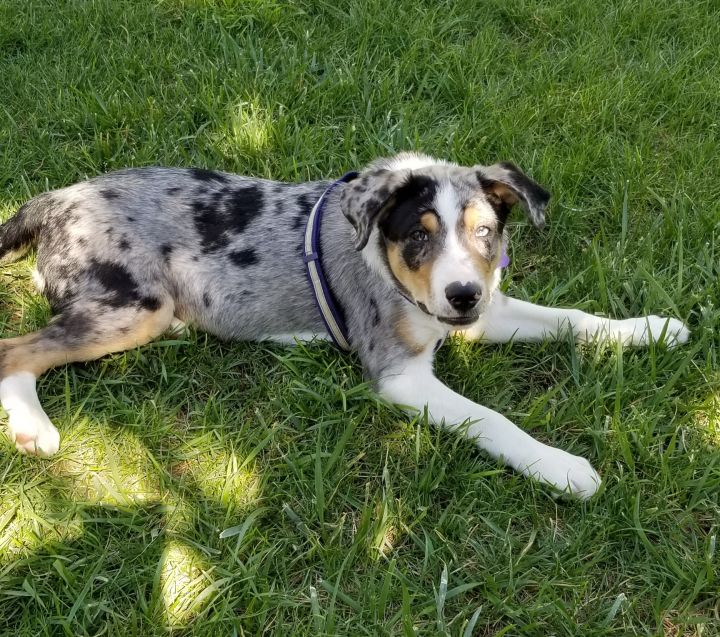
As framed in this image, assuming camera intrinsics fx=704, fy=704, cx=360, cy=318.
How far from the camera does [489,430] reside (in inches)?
136

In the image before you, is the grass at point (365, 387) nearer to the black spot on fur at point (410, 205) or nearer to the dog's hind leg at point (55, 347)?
the dog's hind leg at point (55, 347)

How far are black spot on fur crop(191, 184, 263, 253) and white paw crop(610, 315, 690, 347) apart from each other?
7.18ft

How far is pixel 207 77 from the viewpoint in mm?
5543

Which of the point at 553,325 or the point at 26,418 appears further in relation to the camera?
the point at 553,325

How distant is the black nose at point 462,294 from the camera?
3.26 m

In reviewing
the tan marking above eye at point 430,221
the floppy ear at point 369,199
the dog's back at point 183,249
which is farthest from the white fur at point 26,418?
the tan marking above eye at point 430,221

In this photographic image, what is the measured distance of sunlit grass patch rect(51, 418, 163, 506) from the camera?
331 centimetres

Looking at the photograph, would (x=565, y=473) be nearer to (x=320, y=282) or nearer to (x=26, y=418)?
(x=320, y=282)

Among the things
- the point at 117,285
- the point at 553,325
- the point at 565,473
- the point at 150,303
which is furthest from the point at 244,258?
the point at 565,473

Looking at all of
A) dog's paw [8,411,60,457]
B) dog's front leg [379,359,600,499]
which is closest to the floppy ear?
dog's front leg [379,359,600,499]

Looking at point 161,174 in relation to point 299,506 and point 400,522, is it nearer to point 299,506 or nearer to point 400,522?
point 299,506

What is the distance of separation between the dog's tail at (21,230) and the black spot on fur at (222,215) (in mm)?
930

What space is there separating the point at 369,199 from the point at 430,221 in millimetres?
316

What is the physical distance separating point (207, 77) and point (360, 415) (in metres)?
3.32
